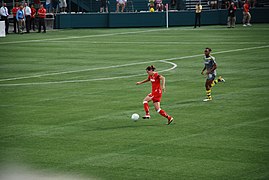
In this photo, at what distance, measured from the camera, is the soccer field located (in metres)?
15.7

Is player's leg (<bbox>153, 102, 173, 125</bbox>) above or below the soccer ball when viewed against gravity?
above

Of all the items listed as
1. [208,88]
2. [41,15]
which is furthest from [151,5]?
[208,88]

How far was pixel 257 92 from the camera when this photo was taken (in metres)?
26.2

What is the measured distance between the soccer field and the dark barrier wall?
25.5 m

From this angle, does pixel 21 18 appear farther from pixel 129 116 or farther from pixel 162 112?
pixel 162 112

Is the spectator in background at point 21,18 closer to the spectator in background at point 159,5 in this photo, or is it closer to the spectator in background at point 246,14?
the spectator in background at point 159,5

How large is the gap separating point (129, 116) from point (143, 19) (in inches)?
1933

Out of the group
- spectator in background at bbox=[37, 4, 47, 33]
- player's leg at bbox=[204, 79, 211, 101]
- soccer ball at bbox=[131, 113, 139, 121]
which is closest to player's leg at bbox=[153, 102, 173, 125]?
soccer ball at bbox=[131, 113, 139, 121]

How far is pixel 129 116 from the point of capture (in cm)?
2184

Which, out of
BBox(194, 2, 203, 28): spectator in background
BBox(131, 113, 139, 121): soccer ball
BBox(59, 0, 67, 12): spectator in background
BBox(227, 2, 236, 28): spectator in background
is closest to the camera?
BBox(131, 113, 139, 121): soccer ball

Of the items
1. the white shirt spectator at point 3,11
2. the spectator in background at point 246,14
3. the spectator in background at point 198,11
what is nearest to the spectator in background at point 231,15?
the spectator in background at point 246,14

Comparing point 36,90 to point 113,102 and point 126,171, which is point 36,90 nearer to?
point 113,102

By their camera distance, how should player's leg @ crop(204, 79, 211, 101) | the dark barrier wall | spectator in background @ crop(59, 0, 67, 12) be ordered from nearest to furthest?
player's leg @ crop(204, 79, 211, 101) < spectator in background @ crop(59, 0, 67, 12) < the dark barrier wall

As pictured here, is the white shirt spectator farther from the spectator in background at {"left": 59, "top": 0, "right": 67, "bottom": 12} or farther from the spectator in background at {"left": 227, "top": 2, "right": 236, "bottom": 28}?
the spectator in background at {"left": 227, "top": 2, "right": 236, "bottom": 28}
